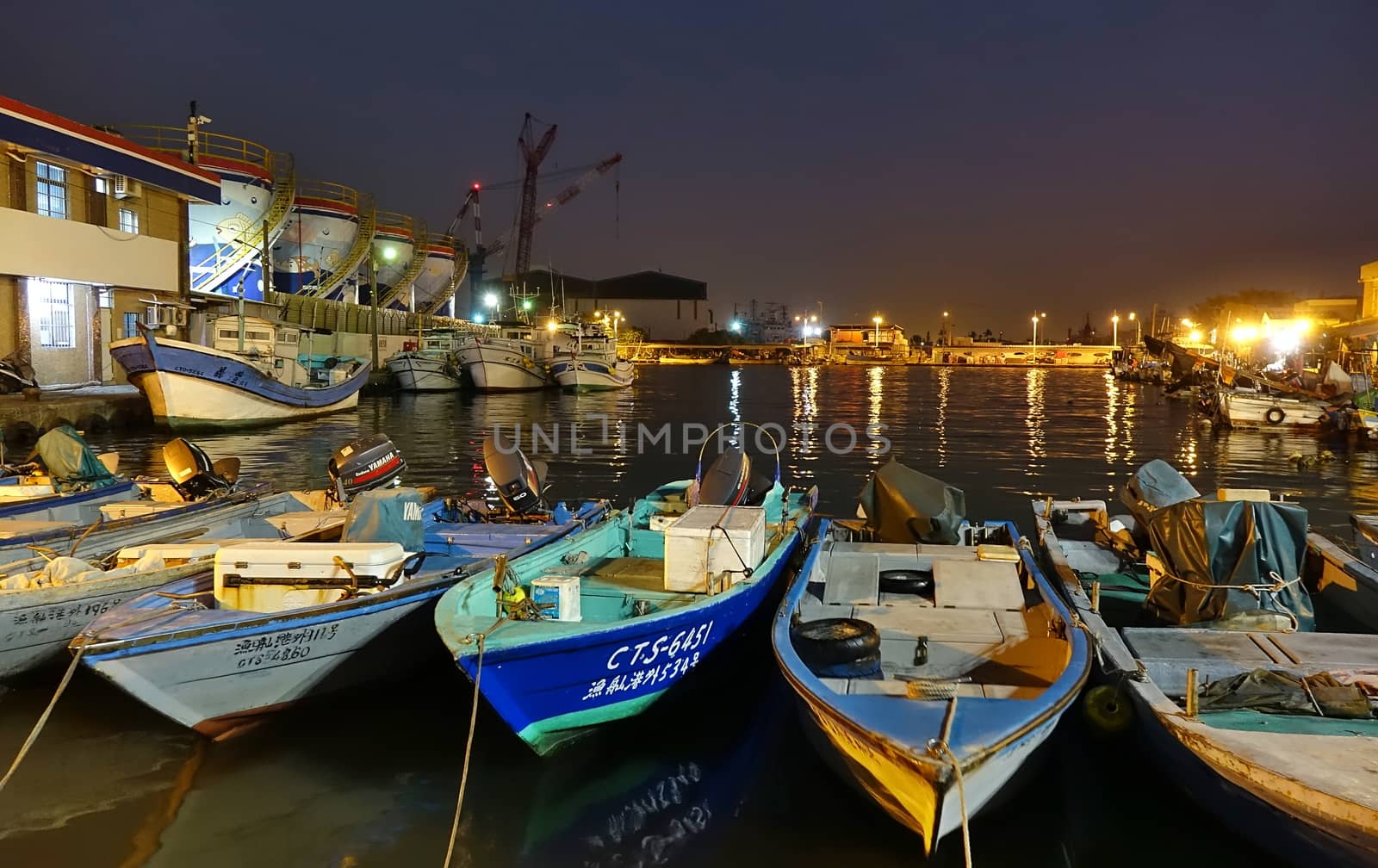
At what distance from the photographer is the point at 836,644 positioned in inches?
276

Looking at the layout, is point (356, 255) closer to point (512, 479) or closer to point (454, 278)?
point (454, 278)

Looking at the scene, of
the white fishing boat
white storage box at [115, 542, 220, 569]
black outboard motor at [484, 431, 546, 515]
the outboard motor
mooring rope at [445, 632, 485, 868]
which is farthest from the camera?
the white fishing boat

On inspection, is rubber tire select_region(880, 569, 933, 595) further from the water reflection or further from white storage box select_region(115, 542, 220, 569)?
the water reflection

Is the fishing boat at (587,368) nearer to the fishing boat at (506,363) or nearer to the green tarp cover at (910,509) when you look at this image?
the fishing boat at (506,363)

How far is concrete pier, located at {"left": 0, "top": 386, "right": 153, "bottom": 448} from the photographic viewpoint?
80.2 feet

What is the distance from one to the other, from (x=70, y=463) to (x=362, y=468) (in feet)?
16.0

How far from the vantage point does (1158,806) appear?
6586mm

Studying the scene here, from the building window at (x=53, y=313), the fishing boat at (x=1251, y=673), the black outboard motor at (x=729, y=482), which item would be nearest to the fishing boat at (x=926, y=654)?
the fishing boat at (x=1251, y=673)

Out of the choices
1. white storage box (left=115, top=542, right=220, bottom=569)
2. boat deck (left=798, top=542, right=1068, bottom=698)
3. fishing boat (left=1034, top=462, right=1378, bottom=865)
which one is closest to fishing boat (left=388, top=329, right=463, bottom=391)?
white storage box (left=115, top=542, right=220, bottom=569)

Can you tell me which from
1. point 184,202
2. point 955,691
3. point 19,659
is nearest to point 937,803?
point 955,691

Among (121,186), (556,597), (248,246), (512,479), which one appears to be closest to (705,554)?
(556,597)

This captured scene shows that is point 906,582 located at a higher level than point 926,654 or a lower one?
higher

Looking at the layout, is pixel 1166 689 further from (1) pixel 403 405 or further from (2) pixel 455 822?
(1) pixel 403 405

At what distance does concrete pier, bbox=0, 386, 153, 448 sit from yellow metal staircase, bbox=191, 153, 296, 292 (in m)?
13.5
